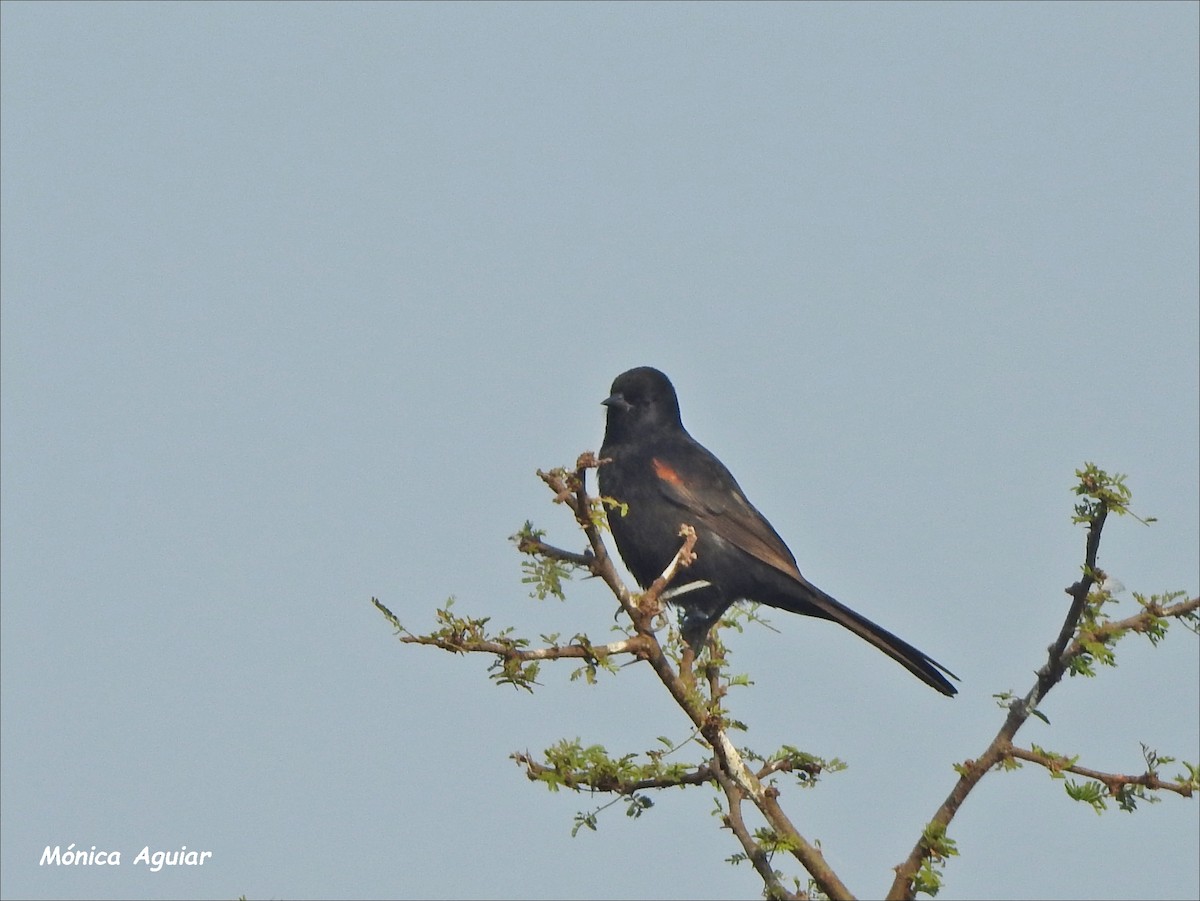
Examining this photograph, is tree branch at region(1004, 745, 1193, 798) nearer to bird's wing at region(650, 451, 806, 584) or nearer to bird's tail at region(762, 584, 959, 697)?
bird's tail at region(762, 584, 959, 697)

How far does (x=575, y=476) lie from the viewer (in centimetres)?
468

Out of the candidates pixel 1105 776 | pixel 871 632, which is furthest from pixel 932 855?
pixel 871 632

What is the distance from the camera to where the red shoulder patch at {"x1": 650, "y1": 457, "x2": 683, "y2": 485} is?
8023 millimetres

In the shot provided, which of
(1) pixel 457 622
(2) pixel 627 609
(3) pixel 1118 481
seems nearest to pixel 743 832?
(2) pixel 627 609

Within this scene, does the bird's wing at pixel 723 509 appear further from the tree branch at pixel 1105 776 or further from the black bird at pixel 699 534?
the tree branch at pixel 1105 776

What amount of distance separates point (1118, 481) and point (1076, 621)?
0.49m

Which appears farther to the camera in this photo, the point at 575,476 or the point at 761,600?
the point at 761,600

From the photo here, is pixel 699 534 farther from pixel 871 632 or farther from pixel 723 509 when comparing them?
pixel 871 632

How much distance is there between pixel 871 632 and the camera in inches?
284

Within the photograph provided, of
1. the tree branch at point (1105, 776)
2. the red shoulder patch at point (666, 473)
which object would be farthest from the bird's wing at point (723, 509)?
the tree branch at point (1105, 776)

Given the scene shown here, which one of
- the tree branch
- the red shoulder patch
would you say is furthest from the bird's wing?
the tree branch

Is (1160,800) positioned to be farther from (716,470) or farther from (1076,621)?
(716,470)

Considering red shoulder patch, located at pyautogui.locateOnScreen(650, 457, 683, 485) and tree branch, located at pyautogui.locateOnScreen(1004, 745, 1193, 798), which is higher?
red shoulder patch, located at pyautogui.locateOnScreen(650, 457, 683, 485)

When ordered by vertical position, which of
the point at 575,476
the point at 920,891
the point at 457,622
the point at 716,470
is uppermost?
the point at 716,470
